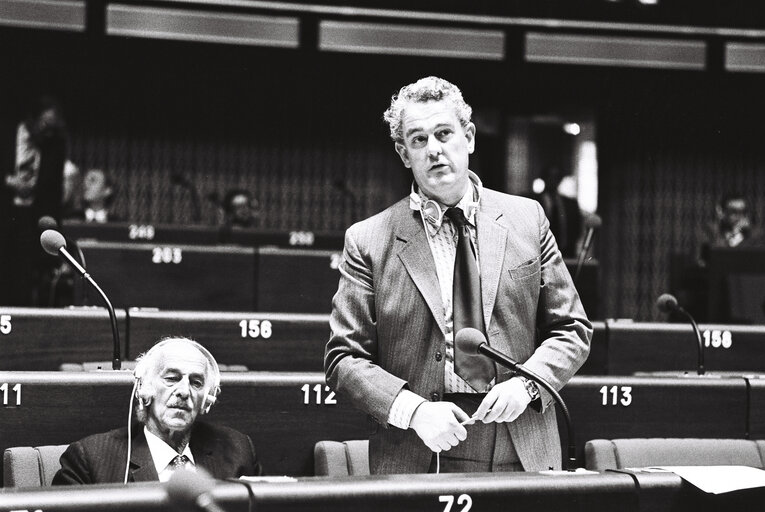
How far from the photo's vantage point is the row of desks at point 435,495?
166cm

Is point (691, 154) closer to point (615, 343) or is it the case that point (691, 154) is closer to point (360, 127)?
point (360, 127)

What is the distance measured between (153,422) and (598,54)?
6.49 metres

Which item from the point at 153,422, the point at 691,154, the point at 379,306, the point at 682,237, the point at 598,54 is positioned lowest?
the point at 153,422

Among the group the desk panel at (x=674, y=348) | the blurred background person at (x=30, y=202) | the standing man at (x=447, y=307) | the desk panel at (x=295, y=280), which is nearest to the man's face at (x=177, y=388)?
the standing man at (x=447, y=307)

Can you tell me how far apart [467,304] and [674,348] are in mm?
2452

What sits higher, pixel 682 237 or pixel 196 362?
pixel 682 237

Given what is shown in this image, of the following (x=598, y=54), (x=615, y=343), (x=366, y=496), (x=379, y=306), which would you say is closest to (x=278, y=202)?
(x=598, y=54)

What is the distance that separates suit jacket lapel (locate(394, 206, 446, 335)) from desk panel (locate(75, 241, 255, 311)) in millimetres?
3196

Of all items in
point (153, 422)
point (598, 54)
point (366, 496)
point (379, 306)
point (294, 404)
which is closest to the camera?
point (366, 496)

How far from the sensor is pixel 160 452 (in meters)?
Result: 3.19

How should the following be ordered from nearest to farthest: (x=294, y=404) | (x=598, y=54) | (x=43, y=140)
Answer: (x=294, y=404) → (x=43, y=140) → (x=598, y=54)

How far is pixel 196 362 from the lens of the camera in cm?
334

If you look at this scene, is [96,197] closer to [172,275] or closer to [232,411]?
[172,275]

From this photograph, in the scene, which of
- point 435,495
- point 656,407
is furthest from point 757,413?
point 435,495
